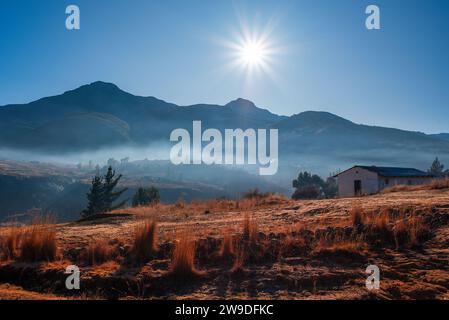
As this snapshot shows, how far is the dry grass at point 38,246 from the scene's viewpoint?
6672 millimetres

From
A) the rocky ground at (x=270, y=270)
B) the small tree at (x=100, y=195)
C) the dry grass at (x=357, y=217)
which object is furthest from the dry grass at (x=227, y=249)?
the small tree at (x=100, y=195)

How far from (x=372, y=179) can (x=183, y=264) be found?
3364cm

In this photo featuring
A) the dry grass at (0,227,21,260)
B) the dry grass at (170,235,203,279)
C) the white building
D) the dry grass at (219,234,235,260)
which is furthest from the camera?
the white building

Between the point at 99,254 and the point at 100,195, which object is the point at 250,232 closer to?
the point at 99,254

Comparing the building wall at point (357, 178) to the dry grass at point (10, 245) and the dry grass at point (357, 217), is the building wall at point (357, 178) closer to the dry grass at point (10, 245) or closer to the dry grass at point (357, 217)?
the dry grass at point (357, 217)

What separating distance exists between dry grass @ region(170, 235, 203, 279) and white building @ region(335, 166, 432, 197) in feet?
101

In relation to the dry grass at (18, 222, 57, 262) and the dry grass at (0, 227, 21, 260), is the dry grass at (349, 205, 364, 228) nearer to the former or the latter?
the dry grass at (18, 222, 57, 262)

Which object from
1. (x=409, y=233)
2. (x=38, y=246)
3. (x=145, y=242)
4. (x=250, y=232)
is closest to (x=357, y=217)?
(x=409, y=233)

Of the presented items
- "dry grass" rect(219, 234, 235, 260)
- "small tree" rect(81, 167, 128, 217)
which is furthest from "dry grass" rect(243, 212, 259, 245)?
"small tree" rect(81, 167, 128, 217)

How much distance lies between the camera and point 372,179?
117 ft

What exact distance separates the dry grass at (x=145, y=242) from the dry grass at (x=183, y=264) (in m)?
0.77

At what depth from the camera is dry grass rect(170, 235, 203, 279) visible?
5.83 m
